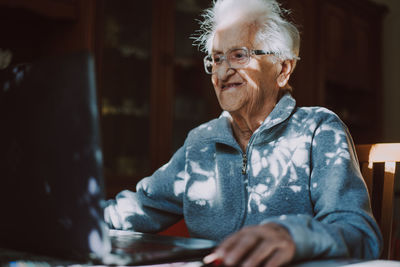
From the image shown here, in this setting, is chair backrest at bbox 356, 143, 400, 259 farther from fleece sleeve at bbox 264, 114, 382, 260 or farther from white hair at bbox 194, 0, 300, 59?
white hair at bbox 194, 0, 300, 59

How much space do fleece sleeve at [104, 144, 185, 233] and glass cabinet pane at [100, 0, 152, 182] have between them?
1422 mm

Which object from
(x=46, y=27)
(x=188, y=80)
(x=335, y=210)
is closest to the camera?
(x=335, y=210)

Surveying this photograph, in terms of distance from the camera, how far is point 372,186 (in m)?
1.19

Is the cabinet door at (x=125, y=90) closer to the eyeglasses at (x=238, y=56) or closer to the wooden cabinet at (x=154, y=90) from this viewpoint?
the wooden cabinet at (x=154, y=90)

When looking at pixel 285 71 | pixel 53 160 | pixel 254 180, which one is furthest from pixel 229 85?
pixel 53 160

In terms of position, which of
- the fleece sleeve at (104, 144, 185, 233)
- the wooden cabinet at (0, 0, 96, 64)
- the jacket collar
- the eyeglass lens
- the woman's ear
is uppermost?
the wooden cabinet at (0, 0, 96, 64)

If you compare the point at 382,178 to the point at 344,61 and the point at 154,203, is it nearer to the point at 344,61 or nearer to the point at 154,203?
the point at 154,203

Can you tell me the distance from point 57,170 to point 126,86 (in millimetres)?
2227

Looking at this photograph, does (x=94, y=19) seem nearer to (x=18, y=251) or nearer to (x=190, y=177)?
(x=190, y=177)

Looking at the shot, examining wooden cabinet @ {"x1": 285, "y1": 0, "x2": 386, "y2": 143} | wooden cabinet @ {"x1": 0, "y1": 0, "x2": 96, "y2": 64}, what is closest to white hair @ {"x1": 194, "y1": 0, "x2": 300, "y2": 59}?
wooden cabinet @ {"x1": 0, "y1": 0, "x2": 96, "y2": 64}

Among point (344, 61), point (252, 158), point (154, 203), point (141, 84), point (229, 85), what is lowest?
point (154, 203)

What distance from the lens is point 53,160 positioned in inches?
23.9

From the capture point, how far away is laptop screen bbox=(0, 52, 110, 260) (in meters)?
0.56

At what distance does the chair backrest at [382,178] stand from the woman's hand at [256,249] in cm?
65
